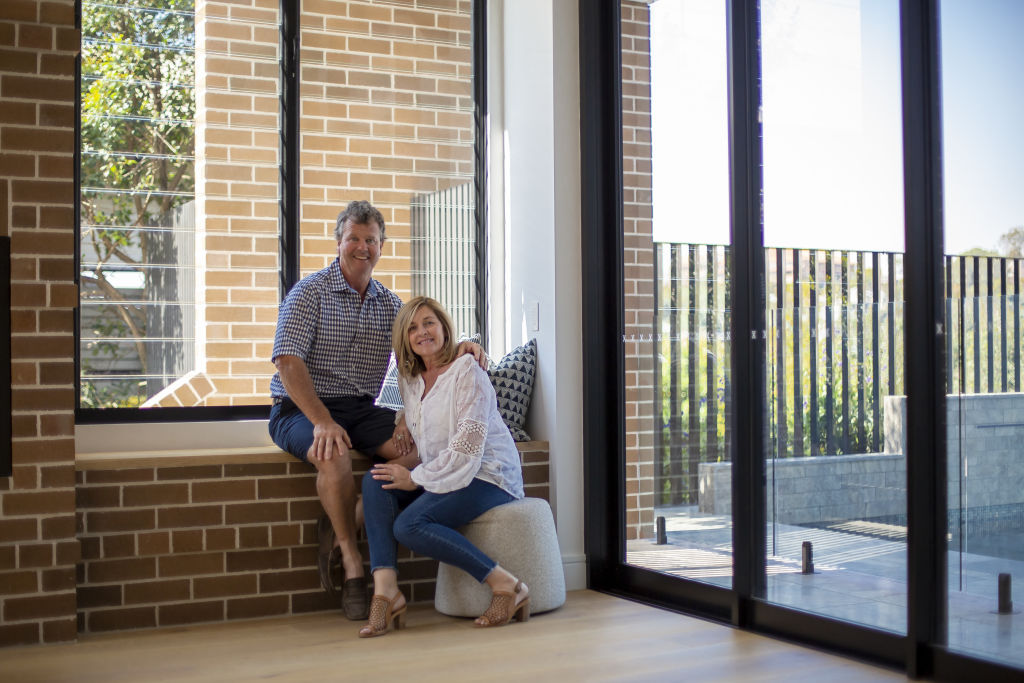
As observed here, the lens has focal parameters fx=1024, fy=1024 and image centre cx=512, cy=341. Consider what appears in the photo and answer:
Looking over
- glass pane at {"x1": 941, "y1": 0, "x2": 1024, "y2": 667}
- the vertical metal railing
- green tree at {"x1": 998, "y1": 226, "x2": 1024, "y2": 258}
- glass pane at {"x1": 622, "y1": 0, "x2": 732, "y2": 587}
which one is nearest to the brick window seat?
glass pane at {"x1": 622, "y1": 0, "x2": 732, "y2": 587}

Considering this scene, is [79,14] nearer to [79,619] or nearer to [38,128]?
[38,128]

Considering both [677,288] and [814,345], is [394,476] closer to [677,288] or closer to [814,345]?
[677,288]

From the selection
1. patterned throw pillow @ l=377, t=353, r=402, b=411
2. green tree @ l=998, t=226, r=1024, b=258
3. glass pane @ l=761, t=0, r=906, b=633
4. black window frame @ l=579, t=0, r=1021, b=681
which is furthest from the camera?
patterned throw pillow @ l=377, t=353, r=402, b=411

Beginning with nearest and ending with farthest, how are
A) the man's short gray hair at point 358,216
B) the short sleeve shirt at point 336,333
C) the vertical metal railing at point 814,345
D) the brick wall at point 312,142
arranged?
the vertical metal railing at point 814,345, the short sleeve shirt at point 336,333, the man's short gray hair at point 358,216, the brick wall at point 312,142

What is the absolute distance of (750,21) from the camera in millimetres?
3357

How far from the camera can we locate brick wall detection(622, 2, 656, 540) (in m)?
3.82

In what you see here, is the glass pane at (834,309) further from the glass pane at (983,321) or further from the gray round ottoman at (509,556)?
the gray round ottoman at (509,556)

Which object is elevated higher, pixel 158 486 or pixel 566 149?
pixel 566 149

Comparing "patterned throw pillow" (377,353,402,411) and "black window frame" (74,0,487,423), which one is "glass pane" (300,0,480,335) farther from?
"patterned throw pillow" (377,353,402,411)

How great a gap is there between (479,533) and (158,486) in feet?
3.62

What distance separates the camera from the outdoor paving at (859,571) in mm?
2562

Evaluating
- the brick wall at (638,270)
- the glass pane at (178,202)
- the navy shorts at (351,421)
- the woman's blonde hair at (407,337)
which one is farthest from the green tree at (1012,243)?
the glass pane at (178,202)

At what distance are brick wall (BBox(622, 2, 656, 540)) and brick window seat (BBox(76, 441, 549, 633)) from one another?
1.03 m

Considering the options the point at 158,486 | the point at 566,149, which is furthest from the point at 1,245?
the point at 566,149
